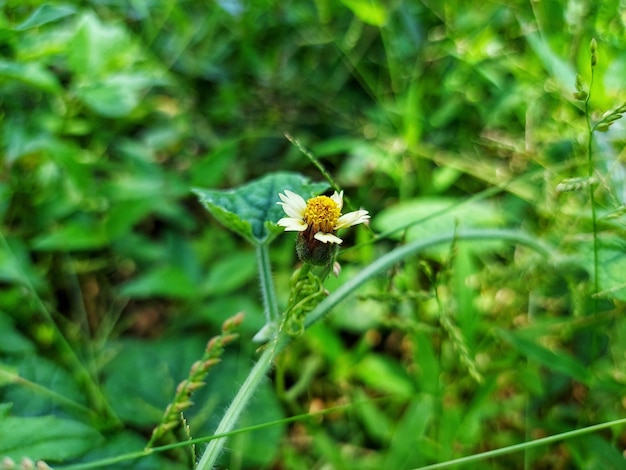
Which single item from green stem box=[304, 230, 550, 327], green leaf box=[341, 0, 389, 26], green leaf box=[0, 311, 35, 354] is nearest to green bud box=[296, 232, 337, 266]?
green stem box=[304, 230, 550, 327]

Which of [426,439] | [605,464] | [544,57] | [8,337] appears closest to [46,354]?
[8,337]

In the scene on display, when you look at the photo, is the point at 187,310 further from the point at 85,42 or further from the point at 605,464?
the point at 605,464

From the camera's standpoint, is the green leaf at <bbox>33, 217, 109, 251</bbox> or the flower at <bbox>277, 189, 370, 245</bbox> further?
the green leaf at <bbox>33, 217, 109, 251</bbox>

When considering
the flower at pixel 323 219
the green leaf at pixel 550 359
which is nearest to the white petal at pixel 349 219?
the flower at pixel 323 219

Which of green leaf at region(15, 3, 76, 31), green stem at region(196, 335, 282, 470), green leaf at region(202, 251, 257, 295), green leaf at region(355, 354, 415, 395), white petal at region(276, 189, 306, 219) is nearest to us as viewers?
green stem at region(196, 335, 282, 470)

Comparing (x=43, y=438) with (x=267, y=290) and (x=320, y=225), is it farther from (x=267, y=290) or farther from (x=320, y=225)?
(x=320, y=225)

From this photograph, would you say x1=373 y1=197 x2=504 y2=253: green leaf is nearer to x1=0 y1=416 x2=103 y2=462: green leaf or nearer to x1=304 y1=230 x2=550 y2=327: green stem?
x1=304 y1=230 x2=550 y2=327: green stem

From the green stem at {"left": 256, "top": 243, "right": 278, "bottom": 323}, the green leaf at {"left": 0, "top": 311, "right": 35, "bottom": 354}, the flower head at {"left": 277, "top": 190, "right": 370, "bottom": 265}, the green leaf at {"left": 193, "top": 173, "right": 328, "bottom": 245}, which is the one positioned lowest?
the green leaf at {"left": 0, "top": 311, "right": 35, "bottom": 354}
